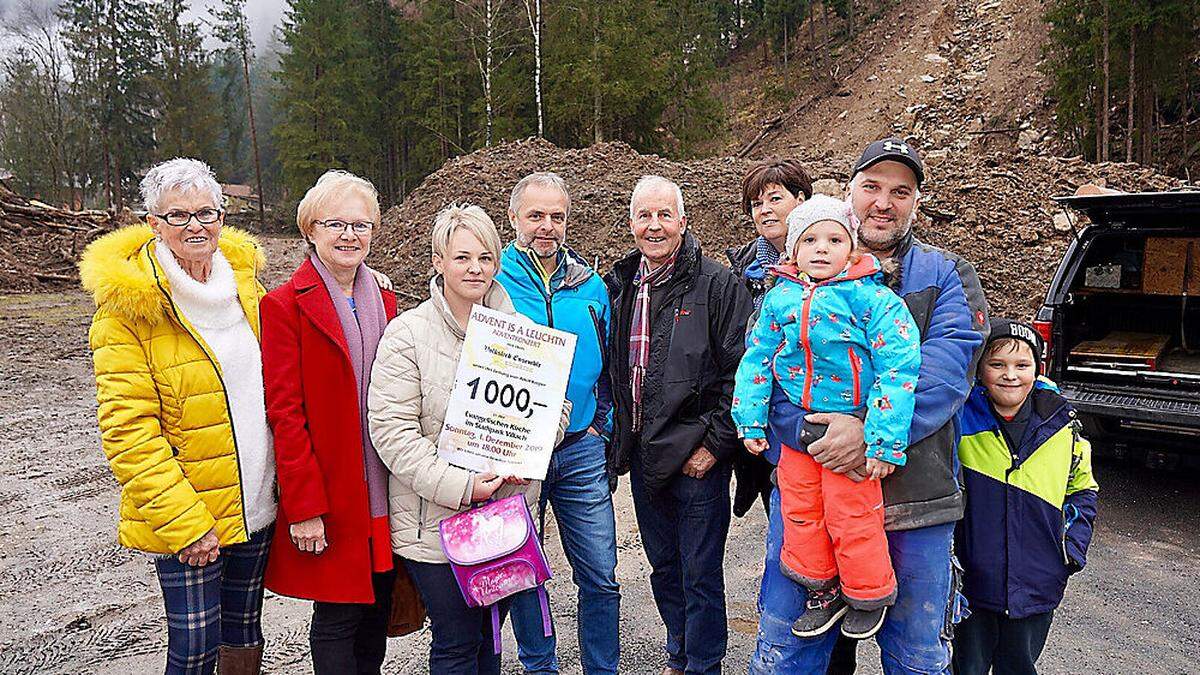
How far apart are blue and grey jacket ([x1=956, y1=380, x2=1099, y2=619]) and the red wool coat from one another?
207cm

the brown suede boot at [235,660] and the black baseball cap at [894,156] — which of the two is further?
the brown suede boot at [235,660]

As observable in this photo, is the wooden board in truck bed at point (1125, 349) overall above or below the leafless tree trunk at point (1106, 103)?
below

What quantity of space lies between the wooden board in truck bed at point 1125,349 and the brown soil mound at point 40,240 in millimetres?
19667

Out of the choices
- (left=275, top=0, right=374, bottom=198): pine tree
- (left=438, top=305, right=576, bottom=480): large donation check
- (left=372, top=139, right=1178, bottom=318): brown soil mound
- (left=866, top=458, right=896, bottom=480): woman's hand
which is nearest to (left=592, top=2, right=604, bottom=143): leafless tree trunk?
(left=372, top=139, right=1178, bottom=318): brown soil mound

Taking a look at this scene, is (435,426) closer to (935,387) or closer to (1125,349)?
(935,387)

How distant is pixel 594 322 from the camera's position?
3047mm

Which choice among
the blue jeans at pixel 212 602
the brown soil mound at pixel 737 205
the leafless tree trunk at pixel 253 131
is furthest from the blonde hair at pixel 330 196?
the leafless tree trunk at pixel 253 131

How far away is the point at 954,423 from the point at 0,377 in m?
11.1

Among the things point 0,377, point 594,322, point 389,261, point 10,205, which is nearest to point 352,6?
point 10,205

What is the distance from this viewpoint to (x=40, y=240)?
19.2 m

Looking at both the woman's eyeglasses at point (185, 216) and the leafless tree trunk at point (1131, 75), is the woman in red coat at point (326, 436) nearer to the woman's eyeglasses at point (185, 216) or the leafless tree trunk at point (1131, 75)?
the woman's eyeglasses at point (185, 216)

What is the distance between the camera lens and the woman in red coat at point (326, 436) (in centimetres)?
247

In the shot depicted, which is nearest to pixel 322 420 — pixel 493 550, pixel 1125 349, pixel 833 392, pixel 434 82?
pixel 493 550

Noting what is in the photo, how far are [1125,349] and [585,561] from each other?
190 inches
